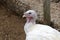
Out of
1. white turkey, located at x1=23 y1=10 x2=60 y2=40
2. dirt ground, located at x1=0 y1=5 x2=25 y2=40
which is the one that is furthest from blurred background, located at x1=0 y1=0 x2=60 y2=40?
white turkey, located at x1=23 y1=10 x2=60 y2=40

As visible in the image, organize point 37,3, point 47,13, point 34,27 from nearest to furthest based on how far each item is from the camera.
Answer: point 34,27 < point 47,13 < point 37,3

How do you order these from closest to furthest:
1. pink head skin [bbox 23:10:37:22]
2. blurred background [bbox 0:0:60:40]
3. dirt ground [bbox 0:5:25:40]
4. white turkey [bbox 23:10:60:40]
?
white turkey [bbox 23:10:60:40]
pink head skin [bbox 23:10:37:22]
blurred background [bbox 0:0:60:40]
dirt ground [bbox 0:5:25:40]

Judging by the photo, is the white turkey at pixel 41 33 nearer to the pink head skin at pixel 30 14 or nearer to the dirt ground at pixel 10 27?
the pink head skin at pixel 30 14

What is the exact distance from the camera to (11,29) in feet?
16.9

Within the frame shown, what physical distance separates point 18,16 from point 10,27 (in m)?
0.48

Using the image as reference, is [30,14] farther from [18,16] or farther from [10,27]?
[18,16]

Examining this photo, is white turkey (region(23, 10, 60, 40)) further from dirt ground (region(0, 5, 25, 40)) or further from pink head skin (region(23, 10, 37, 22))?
dirt ground (region(0, 5, 25, 40))

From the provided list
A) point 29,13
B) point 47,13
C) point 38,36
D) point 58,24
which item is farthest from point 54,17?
point 38,36

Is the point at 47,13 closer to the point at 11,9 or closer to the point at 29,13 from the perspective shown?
the point at 29,13

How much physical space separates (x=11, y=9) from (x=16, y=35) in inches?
43.7

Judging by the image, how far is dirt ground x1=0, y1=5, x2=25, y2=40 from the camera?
4.92 meters

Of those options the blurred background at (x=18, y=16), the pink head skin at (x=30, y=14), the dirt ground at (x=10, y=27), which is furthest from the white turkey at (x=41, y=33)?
the dirt ground at (x=10, y=27)

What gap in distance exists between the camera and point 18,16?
561cm

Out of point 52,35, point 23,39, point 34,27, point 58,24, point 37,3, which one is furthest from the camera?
point 37,3
